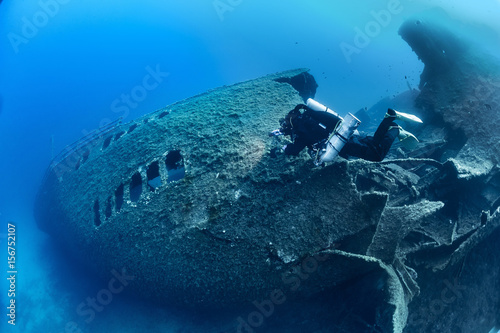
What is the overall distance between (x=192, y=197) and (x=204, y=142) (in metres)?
1.43

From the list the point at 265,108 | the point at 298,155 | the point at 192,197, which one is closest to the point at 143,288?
the point at 192,197

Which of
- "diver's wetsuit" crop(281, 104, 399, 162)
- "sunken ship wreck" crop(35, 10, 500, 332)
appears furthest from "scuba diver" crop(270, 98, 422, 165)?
"sunken ship wreck" crop(35, 10, 500, 332)

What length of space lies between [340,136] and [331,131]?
30 centimetres

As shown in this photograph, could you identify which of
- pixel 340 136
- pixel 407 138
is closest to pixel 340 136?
pixel 340 136

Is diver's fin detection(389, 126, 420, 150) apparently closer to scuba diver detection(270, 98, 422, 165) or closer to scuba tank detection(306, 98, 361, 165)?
scuba diver detection(270, 98, 422, 165)

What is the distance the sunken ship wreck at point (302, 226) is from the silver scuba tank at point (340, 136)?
394 millimetres

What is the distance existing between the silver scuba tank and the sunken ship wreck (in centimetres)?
39

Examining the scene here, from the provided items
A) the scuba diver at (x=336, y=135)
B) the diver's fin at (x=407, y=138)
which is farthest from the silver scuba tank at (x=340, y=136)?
the diver's fin at (x=407, y=138)

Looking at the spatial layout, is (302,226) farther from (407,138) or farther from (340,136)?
(407,138)

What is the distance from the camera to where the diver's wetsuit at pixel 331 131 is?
401 cm

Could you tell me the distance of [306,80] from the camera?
10047 mm

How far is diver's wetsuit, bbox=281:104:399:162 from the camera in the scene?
13.1 feet

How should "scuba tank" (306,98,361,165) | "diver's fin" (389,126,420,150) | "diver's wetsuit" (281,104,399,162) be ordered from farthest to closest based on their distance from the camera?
"diver's fin" (389,126,420,150), "diver's wetsuit" (281,104,399,162), "scuba tank" (306,98,361,165)

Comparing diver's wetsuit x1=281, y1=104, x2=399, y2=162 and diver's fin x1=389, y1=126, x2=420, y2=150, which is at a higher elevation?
diver's fin x1=389, y1=126, x2=420, y2=150
